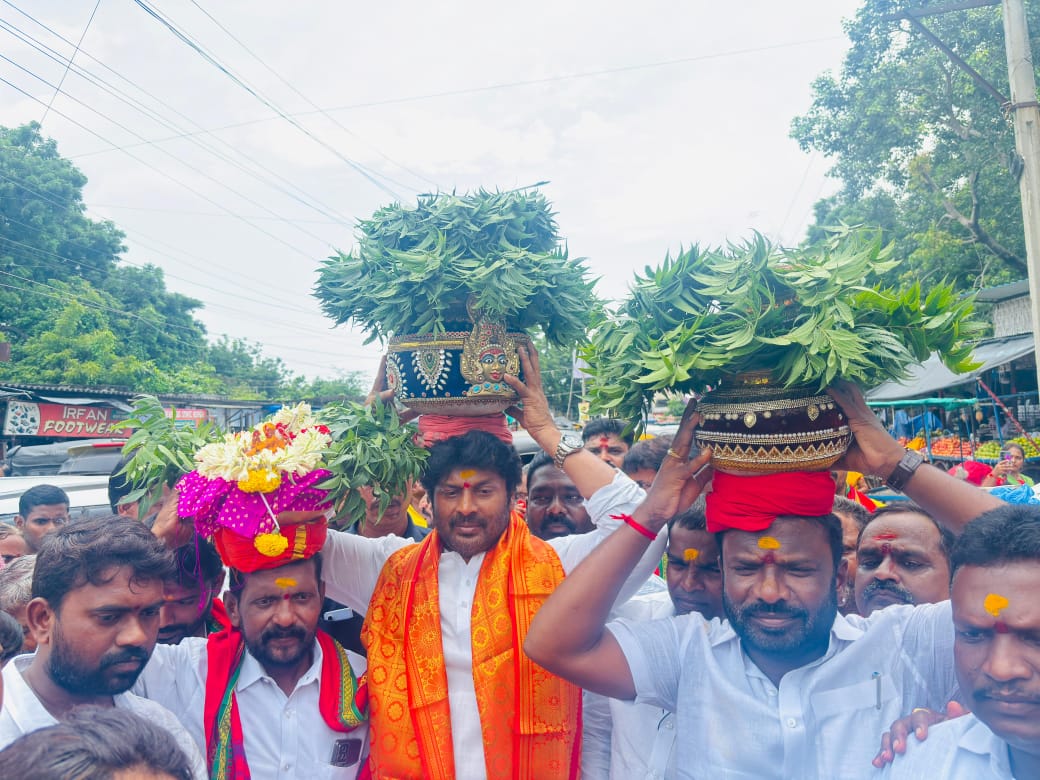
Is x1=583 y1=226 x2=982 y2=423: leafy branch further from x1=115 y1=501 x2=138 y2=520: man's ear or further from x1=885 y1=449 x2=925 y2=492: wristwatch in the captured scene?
x1=115 y1=501 x2=138 y2=520: man's ear

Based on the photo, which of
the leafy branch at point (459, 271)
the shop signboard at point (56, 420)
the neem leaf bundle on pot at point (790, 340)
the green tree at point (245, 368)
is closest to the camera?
the neem leaf bundle on pot at point (790, 340)

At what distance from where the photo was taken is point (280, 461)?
8.81ft

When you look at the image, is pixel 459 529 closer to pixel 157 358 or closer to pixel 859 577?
pixel 859 577

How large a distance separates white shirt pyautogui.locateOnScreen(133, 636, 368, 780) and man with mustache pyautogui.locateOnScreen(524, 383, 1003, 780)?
97 centimetres

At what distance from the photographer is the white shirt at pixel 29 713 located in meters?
2.20

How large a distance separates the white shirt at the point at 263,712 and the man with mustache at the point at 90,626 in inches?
12.2

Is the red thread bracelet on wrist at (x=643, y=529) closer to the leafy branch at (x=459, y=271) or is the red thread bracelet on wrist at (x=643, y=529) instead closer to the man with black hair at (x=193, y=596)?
the leafy branch at (x=459, y=271)

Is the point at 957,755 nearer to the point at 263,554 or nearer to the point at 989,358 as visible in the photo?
the point at 263,554

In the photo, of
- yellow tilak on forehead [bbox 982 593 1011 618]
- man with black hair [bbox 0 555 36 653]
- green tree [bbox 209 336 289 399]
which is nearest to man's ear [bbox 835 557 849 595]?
yellow tilak on forehead [bbox 982 593 1011 618]

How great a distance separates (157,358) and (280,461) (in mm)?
27209

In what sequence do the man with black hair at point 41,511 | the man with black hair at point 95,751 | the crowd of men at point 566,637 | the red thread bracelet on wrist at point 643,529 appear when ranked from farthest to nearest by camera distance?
the man with black hair at point 41,511 → the red thread bracelet on wrist at point 643,529 → the crowd of men at point 566,637 → the man with black hair at point 95,751

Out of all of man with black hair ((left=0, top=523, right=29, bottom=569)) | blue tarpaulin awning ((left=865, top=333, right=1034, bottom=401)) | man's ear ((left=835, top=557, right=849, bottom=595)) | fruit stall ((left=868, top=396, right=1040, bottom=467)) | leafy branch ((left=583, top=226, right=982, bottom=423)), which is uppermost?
blue tarpaulin awning ((left=865, top=333, right=1034, bottom=401))

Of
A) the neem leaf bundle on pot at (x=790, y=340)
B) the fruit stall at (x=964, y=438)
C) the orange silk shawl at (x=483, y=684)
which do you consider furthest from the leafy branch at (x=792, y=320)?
the fruit stall at (x=964, y=438)

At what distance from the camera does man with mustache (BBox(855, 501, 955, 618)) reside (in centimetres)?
314
